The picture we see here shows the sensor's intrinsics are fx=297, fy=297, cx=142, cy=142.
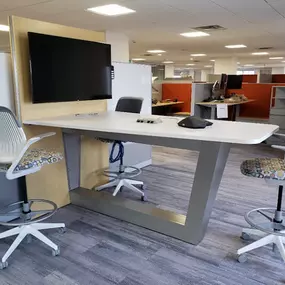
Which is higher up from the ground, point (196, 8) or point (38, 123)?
point (196, 8)

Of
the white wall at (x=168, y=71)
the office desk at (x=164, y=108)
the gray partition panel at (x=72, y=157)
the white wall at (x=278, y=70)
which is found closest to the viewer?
A: the gray partition panel at (x=72, y=157)

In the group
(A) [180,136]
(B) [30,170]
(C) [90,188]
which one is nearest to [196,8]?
(C) [90,188]

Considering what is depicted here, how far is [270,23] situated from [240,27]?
644mm

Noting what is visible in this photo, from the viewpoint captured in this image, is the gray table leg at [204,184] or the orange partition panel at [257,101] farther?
the orange partition panel at [257,101]

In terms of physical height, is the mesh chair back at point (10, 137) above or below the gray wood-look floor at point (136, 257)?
above

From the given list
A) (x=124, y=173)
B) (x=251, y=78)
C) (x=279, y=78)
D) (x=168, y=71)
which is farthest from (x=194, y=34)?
(x=168, y=71)

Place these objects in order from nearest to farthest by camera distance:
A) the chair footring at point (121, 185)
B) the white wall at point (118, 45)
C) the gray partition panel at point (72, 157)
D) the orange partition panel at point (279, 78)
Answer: the gray partition panel at point (72, 157), the chair footring at point (121, 185), the white wall at point (118, 45), the orange partition panel at point (279, 78)

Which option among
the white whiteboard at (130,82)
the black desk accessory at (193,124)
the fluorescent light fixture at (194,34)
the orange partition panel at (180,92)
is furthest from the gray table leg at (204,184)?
the fluorescent light fixture at (194,34)

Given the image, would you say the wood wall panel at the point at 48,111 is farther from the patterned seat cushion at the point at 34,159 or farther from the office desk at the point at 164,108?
the office desk at the point at 164,108

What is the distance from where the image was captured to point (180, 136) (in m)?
1.94

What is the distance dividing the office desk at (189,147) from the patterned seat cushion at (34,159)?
10.9 inches

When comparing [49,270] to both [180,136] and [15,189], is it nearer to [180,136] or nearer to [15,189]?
[15,189]

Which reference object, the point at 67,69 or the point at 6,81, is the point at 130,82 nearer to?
the point at 67,69

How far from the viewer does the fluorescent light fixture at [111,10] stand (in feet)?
16.6
